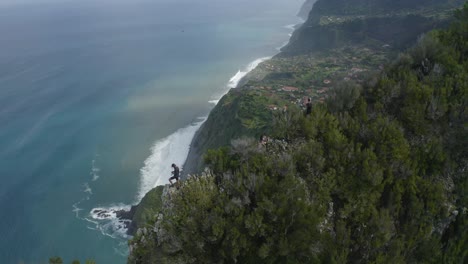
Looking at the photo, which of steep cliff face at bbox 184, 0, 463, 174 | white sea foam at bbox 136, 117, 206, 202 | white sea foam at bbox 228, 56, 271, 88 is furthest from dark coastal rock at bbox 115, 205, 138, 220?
white sea foam at bbox 228, 56, 271, 88

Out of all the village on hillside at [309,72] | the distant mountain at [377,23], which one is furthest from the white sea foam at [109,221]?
the distant mountain at [377,23]

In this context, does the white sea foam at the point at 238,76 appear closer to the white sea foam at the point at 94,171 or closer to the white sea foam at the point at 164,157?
the white sea foam at the point at 164,157

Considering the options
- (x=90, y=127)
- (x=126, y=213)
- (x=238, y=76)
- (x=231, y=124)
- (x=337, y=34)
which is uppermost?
(x=337, y=34)

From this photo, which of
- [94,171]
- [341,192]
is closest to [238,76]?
[94,171]

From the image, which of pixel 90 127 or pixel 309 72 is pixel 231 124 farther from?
pixel 309 72

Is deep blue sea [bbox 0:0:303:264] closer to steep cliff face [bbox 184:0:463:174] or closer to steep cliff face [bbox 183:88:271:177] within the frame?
steep cliff face [bbox 183:88:271:177]

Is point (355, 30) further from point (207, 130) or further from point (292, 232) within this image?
point (292, 232)

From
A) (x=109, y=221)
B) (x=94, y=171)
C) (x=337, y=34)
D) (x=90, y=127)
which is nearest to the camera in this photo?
(x=109, y=221)
